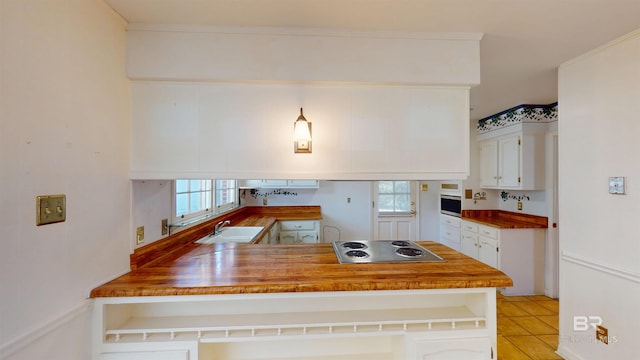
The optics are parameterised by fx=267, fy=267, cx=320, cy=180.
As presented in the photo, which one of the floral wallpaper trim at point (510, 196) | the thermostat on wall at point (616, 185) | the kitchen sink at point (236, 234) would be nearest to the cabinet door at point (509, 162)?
the floral wallpaper trim at point (510, 196)

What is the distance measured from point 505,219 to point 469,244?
0.62 m

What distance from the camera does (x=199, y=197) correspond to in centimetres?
266

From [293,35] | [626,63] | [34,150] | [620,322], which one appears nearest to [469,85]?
[626,63]

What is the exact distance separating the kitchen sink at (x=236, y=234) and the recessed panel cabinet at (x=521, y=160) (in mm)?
3218

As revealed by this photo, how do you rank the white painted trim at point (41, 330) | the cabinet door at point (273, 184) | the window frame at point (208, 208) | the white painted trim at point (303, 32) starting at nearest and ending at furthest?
the white painted trim at point (41, 330) < the white painted trim at point (303, 32) < the window frame at point (208, 208) < the cabinet door at point (273, 184)

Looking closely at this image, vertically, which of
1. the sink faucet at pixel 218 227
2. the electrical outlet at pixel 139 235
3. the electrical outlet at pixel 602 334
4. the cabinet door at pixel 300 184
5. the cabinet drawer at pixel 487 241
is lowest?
the electrical outlet at pixel 602 334

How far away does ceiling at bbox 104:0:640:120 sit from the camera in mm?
1403

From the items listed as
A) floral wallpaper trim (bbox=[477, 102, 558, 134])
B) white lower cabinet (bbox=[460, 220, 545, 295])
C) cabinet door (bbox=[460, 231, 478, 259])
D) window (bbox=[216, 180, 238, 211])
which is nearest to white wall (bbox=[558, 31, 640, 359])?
white lower cabinet (bbox=[460, 220, 545, 295])

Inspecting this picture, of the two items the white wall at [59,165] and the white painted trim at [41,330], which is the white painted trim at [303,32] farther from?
the white painted trim at [41,330]

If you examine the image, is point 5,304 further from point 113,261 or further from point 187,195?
point 187,195

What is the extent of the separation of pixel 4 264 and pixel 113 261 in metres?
0.55

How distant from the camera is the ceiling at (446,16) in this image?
1.40 metres

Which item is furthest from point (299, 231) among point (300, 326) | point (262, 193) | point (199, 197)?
point (300, 326)

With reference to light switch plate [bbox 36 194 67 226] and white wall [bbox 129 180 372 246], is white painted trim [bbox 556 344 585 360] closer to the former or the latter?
white wall [bbox 129 180 372 246]
